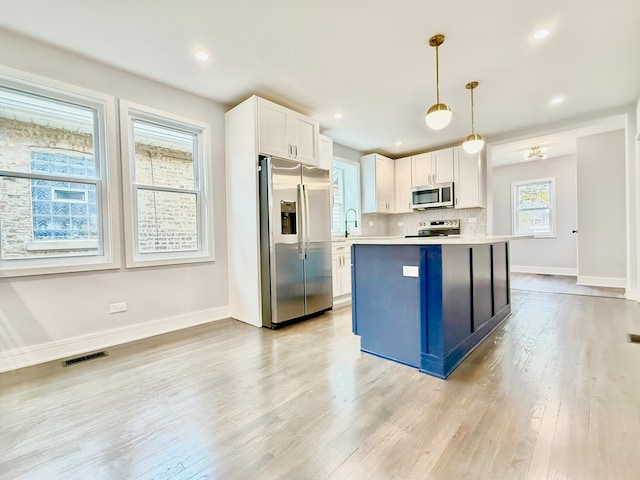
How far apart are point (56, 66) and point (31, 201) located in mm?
1221

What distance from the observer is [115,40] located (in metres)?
2.49

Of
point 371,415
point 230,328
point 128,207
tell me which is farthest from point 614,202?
point 128,207

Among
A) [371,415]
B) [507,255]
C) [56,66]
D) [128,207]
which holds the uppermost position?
[56,66]

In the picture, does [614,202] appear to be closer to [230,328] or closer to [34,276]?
[230,328]

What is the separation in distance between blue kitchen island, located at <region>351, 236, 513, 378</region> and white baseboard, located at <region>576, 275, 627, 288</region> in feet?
13.7

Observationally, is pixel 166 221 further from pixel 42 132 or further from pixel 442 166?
pixel 442 166

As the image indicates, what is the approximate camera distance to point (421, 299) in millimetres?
2178

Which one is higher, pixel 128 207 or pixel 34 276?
pixel 128 207

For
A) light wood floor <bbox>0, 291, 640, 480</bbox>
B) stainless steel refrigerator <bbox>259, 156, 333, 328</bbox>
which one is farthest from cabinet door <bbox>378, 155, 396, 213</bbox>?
light wood floor <bbox>0, 291, 640, 480</bbox>

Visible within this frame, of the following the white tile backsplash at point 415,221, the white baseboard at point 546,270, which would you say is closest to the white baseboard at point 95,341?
the white tile backsplash at point 415,221

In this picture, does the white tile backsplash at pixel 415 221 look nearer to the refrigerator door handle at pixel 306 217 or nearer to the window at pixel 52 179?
the refrigerator door handle at pixel 306 217

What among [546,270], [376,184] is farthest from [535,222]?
[376,184]

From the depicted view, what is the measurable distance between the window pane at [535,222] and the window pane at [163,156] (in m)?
7.58

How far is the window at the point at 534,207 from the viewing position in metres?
6.87
